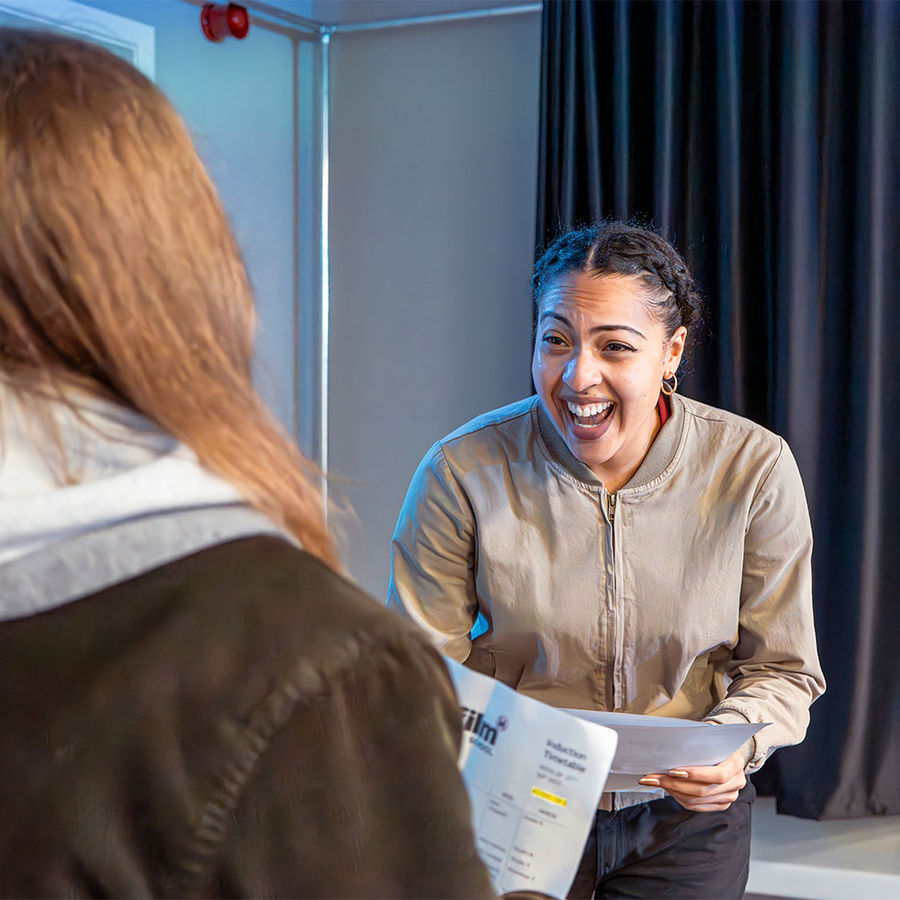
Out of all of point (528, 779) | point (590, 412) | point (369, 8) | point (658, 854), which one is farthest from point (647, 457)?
point (369, 8)

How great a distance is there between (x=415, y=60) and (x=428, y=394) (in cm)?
103

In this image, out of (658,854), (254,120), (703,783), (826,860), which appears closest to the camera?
(703,783)

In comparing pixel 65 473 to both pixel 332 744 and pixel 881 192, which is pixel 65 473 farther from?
pixel 881 192

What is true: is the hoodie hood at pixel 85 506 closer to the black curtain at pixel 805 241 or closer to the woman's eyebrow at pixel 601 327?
the woman's eyebrow at pixel 601 327

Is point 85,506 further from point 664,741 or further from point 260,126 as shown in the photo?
point 260,126

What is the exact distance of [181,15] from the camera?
9.86 feet

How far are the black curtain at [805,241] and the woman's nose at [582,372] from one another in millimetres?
1273

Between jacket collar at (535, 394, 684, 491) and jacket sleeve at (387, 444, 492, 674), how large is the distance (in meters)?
0.17

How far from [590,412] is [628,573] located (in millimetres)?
264

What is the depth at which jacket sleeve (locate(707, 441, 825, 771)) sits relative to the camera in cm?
173

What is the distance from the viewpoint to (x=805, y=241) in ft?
9.41

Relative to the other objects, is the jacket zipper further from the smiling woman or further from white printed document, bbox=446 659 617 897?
white printed document, bbox=446 659 617 897

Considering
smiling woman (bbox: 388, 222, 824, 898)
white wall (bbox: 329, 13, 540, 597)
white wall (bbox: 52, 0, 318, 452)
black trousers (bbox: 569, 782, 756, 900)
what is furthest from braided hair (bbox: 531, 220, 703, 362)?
white wall (bbox: 329, 13, 540, 597)

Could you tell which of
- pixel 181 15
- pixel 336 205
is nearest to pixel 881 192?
pixel 336 205
